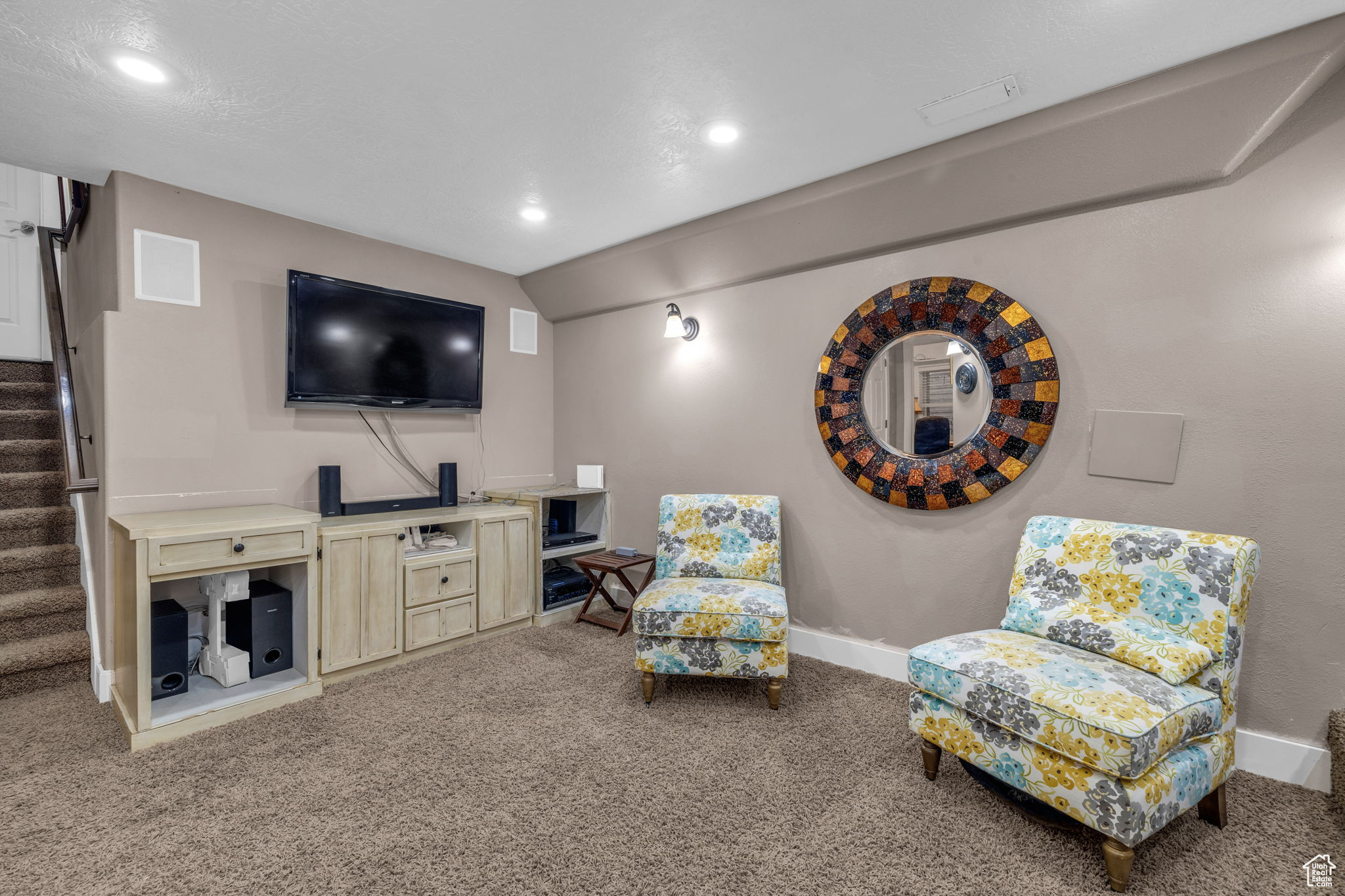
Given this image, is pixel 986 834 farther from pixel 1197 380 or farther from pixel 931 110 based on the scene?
pixel 931 110

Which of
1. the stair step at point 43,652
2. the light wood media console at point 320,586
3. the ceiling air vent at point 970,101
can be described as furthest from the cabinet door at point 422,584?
the ceiling air vent at point 970,101

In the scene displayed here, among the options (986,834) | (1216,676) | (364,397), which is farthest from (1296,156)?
(364,397)

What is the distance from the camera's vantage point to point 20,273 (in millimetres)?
3887

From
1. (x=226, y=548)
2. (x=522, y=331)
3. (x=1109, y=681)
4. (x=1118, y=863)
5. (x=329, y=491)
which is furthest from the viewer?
(x=522, y=331)

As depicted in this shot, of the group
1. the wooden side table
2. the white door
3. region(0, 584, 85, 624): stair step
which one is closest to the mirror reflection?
the wooden side table

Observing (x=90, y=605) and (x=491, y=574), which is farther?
(x=491, y=574)

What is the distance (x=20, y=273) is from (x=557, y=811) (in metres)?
5.14

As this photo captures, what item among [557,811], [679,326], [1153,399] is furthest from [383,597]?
[1153,399]

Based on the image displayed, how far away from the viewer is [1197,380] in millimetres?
2082

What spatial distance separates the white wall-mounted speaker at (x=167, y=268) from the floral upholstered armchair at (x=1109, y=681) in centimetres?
353

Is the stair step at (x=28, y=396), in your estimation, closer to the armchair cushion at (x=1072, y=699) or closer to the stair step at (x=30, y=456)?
the stair step at (x=30, y=456)

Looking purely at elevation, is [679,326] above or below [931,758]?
above

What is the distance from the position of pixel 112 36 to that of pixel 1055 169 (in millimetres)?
3155

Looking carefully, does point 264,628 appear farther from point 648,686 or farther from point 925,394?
point 925,394
